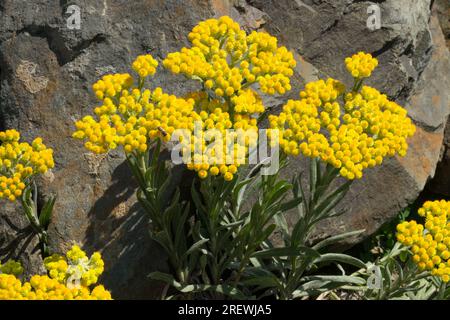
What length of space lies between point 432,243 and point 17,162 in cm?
195

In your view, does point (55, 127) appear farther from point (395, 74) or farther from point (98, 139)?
point (395, 74)

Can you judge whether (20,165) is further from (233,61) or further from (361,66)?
(361,66)

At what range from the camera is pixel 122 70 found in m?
3.55

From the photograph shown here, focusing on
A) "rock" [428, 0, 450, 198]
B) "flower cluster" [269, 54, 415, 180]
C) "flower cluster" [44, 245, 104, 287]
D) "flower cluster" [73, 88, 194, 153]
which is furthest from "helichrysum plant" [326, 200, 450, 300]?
"flower cluster" [44, 245, 104, 287]

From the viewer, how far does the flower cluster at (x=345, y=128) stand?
273cm

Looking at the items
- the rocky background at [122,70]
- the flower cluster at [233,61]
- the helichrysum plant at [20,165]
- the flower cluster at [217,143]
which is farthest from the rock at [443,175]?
the helichrysum plant at [20,165]

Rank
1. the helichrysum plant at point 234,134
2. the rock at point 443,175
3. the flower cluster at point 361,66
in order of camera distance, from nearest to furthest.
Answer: the helichrysum plant at point 234,134 < the flower cluster at point 361,66 < the rock at point 443,175

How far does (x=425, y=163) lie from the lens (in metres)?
4.14

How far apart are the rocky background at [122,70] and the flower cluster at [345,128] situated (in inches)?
31.1

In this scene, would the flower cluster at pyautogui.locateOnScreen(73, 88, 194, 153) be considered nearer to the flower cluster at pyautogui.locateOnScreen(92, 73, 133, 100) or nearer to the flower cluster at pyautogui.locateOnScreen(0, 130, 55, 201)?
the flower cluster at pyautogui.locateOnScreen(92, 73, 133, 100)

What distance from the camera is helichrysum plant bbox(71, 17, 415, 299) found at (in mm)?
2711

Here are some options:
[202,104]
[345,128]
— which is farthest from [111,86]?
[345,128]

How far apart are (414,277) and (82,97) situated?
77.6 inches

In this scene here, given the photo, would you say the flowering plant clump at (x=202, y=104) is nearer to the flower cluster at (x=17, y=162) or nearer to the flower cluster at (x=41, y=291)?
the flower cluster at (x=17, y=162)
